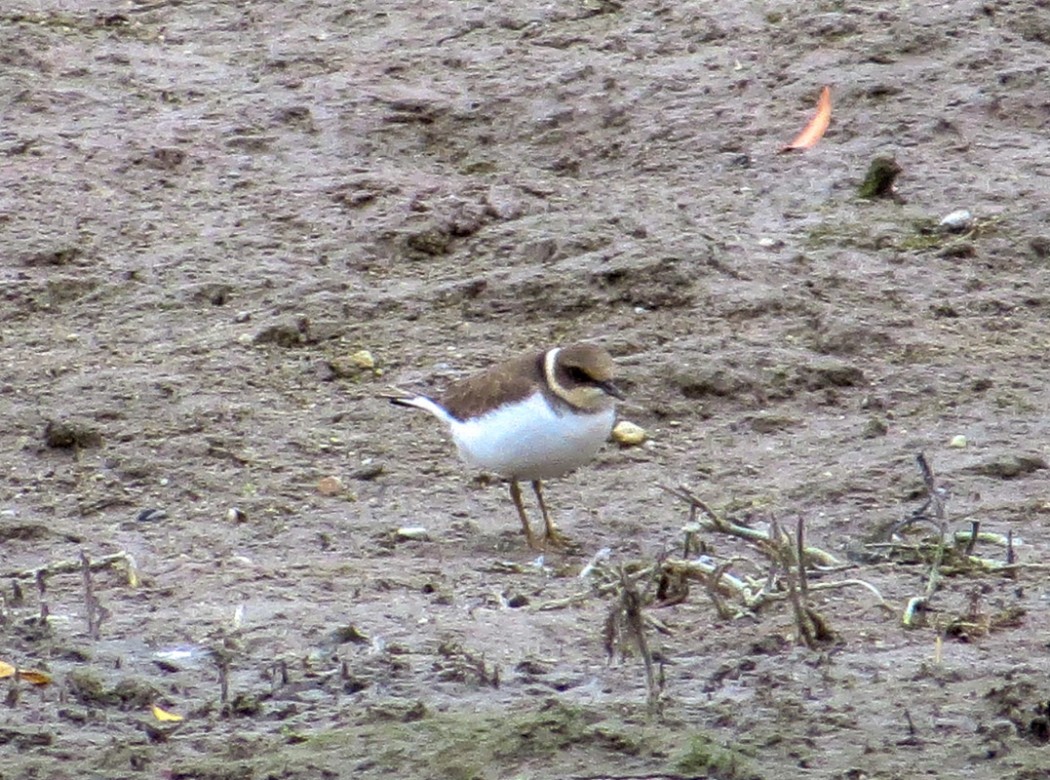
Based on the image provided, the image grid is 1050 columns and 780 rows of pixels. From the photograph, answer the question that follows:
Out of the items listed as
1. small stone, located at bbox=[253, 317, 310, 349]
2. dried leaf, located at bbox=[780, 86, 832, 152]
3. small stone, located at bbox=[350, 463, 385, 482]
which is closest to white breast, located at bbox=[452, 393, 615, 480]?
small stone, located at bbox=[350, 463, 385, 482]

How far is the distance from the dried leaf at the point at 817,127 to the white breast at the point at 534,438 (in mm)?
2937

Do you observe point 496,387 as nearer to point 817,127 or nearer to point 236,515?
point 236,515

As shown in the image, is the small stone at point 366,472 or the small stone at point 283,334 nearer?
the small stone at point 366,472

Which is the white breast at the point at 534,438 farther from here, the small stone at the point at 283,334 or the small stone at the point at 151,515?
the small stone at the point at 283,334

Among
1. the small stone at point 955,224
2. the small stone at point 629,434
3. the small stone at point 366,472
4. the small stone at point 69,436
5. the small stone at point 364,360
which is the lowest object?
the small stone at point 629,434

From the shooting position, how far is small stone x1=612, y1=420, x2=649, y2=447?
789 centimetres

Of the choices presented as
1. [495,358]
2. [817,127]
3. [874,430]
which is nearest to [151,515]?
[495,358]

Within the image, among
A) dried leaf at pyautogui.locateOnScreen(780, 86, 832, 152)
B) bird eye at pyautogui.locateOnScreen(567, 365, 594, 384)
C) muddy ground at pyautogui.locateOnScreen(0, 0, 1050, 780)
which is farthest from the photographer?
dried leaf at pyautogui.locateOnScreen(780, 86, 832, 152)

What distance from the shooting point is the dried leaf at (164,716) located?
17.4 feet

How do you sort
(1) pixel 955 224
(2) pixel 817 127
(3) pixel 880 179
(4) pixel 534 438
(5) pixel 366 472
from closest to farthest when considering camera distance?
(4) pixel 534 438 < (5) pixel 366 472 < (1) pixel 955 224 < (3) pixel 880 179 < (2) pixel 817 127

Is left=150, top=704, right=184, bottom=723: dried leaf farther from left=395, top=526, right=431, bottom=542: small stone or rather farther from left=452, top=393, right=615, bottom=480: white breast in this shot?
left=452, top=393, right=615, bottom=480: white breast

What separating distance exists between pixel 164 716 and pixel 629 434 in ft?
9.69

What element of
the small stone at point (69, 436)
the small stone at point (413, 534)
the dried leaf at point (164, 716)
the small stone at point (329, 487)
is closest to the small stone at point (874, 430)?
the small stone at point (413, 534)

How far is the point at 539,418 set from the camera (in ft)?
23.2
